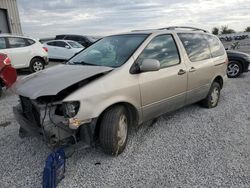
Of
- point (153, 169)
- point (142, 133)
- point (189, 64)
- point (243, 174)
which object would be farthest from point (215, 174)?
point (189, 64)

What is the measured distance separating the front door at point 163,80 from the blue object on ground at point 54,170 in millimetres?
1367

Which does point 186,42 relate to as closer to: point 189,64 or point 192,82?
point 189,64

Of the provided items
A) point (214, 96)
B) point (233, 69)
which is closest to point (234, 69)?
point (233, 69)

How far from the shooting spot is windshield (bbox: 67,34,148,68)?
145 inches

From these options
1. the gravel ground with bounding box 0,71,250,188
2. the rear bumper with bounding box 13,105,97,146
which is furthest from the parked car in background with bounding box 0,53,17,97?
the rear bumper with bounding box 13,105,97,146

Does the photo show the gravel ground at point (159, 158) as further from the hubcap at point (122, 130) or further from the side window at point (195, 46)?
the side window at point (195, 46)

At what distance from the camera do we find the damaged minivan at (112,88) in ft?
9.70

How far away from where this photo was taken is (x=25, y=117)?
3.42m

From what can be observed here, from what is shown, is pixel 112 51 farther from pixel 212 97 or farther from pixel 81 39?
pixel 81 39

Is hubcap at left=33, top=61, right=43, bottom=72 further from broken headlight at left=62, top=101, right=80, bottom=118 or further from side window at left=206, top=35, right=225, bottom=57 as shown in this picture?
broken headlight at left=62, top=101, right=80, bottom=118

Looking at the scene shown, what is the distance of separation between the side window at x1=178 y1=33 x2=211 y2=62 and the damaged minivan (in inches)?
0.9

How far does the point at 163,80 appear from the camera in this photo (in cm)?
388

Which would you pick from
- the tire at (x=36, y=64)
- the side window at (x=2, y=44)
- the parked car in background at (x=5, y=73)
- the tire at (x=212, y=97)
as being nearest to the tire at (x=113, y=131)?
the tire at (x=212, y=97)

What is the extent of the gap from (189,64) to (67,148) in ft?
8.30
